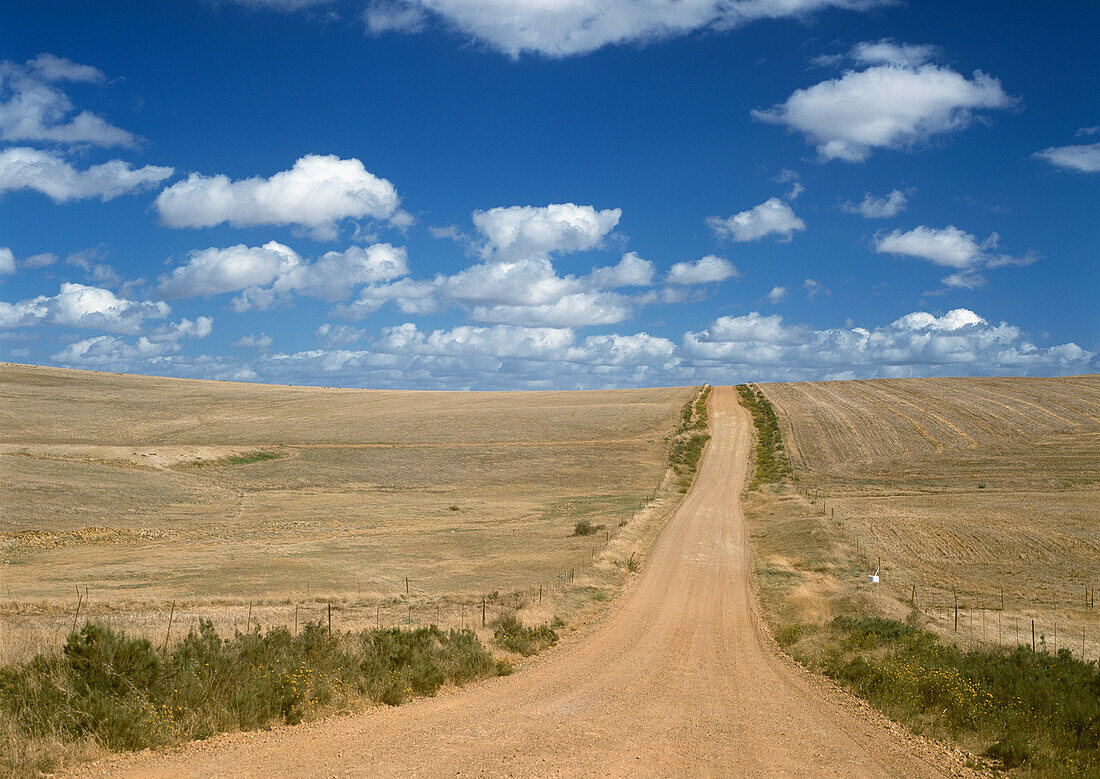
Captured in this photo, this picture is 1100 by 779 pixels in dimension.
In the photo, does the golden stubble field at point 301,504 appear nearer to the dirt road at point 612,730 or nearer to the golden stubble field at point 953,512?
the dirt road at point 612,730

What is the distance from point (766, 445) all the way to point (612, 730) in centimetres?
6979

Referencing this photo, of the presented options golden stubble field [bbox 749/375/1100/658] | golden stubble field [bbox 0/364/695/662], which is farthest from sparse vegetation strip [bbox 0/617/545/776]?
golden stubble field [bbox 749/375/1100/658]

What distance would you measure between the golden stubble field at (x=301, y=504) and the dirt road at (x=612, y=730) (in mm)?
4001

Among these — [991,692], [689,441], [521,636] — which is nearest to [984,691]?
[991,692]

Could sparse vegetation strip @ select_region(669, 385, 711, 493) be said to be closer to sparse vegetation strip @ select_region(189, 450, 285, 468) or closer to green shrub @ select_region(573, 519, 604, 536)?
green shrub @ select_region(573, 519, 604, 536)

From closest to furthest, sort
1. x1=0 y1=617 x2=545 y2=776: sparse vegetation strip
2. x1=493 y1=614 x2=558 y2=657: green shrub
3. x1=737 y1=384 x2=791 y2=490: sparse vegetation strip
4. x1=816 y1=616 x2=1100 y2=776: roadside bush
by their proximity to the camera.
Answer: x1=0 y1=617 x2=545 y2=776: sparse vegetation strip < x1=816 y1=616 x2=1100 y2=776: roadside bush < x1=493 y1=614 x2=558 y2=657: green shrub < x1=737 y1=384 x2=791 y2=490: sparse vegetation strip

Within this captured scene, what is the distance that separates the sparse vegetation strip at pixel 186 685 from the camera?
28.3ft

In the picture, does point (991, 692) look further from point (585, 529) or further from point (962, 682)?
point (585, 529)

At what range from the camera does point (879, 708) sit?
12.7m

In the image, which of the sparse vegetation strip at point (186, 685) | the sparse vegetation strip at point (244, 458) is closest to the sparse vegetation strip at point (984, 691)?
the sparse vegetation strip at point (186, 685)

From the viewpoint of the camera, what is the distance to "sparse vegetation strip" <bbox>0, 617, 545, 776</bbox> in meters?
8.63

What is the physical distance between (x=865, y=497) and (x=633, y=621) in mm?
35752

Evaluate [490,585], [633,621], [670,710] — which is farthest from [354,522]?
[670,710]

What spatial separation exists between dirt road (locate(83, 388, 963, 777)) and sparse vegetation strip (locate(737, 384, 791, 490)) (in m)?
43.1
